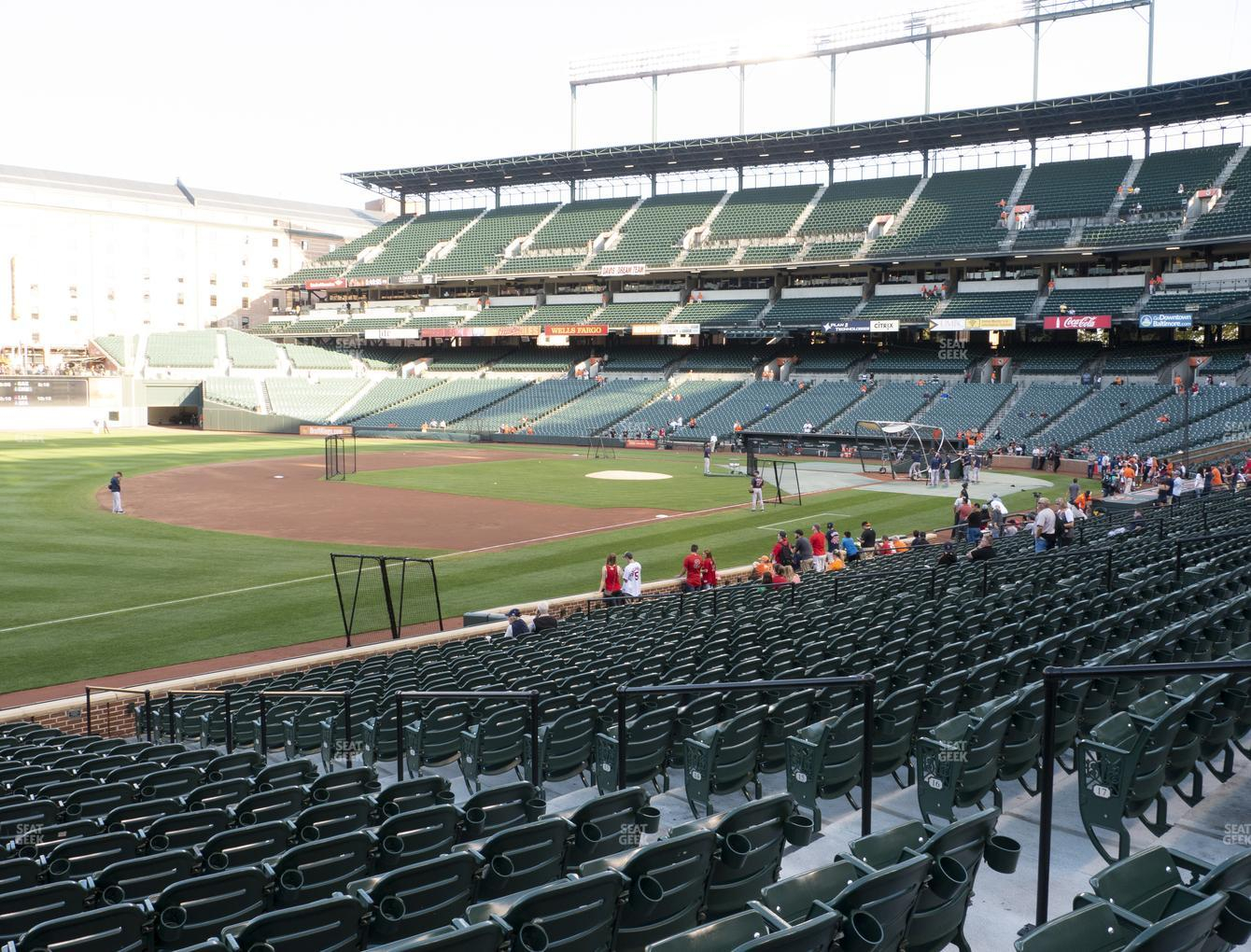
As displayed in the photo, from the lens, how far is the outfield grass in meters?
19.9

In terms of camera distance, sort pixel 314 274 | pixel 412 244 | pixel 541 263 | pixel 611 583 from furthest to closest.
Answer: pixel 314 274 → pixel 412 244 → pixel 541 263 → pixel 611 583

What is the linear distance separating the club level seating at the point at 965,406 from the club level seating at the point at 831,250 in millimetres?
14013

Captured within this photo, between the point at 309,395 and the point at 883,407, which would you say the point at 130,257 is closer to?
the point at 309,395

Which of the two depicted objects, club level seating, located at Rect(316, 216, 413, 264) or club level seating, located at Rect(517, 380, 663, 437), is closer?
club level seating, located at Rect(517, 380, 663, 437)

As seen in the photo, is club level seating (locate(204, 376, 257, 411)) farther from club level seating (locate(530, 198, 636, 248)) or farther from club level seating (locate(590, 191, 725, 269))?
club level seating (locate(590, 191, 725, 269))

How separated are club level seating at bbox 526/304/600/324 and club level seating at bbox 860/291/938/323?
2381 cm

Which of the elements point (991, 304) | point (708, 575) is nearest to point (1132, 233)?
point (991, 304)

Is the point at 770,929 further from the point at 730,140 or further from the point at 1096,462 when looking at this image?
the point at 730,140

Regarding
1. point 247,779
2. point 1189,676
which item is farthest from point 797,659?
point 247,779

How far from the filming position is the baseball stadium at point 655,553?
16.9ft

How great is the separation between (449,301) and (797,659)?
87250 mm

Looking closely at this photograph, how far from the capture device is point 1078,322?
61812mm

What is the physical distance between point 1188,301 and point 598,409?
39264 millimetres

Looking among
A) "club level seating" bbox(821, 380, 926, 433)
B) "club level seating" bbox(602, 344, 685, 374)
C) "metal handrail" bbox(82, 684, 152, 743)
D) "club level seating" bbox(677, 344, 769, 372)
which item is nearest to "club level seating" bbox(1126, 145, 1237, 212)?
"club level seating" bbox(821, 380, 926, 433)
